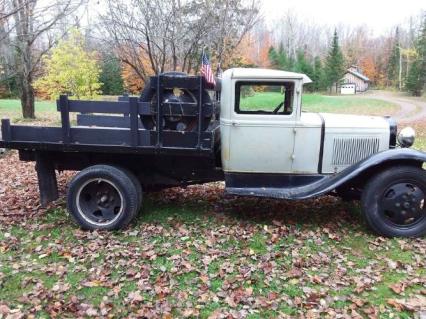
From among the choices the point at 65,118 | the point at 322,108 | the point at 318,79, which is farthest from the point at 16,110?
the point at 318,79

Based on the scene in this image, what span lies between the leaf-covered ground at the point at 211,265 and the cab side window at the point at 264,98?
5.04 ft

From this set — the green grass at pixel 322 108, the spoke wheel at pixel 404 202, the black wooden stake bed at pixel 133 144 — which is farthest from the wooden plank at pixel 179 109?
the green grass at pixel 322 108

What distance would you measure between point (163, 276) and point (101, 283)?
0.63m

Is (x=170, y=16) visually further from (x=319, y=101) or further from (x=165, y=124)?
(x=319, y=101)

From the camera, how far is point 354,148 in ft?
17.8

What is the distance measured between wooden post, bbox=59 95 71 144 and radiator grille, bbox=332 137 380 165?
3.47 meters

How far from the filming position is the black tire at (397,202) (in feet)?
16.4

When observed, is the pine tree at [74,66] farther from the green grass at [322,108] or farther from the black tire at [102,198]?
the black tire at [102,198]

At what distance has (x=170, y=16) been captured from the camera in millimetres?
10977

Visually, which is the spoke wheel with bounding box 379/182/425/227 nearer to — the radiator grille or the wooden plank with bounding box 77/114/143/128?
the radiator grille

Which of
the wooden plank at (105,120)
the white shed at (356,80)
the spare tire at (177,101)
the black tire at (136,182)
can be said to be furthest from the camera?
the white shed at (356,80)

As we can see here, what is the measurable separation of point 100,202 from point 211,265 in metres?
1.92

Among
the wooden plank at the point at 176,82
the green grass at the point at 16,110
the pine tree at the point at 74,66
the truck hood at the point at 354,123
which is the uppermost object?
the pine tree at the point at 74,66

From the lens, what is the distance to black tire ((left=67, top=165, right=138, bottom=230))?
17.3 ft
